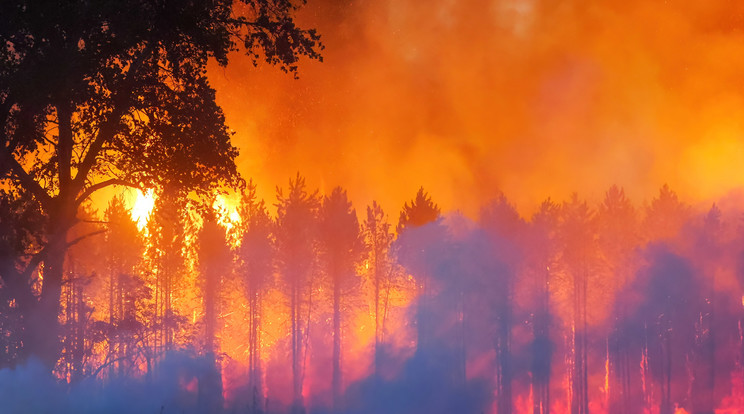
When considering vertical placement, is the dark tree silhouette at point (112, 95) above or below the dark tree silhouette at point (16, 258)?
above

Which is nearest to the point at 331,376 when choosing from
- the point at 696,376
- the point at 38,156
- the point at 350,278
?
the point at 350,278

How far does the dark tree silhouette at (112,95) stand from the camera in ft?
35.8

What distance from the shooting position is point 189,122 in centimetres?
1253

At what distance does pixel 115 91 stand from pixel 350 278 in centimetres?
5013

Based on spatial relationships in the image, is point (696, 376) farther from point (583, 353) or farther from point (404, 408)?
point (404, 408)

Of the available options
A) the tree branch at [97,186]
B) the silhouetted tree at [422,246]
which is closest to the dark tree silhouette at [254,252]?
the silhouetted tree at [422,246]

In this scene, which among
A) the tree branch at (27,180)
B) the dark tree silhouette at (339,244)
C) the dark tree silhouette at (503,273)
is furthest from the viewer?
the dark tree silhouette at (503,273)

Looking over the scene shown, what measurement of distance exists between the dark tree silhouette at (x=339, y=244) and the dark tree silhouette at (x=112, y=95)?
47.5 meters

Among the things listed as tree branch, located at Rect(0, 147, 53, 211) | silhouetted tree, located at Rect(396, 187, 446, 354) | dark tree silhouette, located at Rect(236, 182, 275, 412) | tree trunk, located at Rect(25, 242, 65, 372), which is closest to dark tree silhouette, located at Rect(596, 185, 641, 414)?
silhouetted tree, located at Rect(396, 187, 446, 354)

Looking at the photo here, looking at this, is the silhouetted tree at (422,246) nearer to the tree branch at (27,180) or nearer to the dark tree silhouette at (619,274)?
the dark tree silhouette at (619,274)

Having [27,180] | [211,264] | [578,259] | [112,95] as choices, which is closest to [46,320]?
[27,180]

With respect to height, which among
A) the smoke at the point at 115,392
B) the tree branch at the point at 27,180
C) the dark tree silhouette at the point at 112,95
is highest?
the dark tree silhouette at the point at 112,95

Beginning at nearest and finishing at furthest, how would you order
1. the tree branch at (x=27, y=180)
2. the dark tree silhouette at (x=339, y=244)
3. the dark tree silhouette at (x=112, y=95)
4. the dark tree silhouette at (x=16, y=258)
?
the dark tree silhouette at (x=112, y=95) → the tree branch at (x=27, y=180) → the dark tree silhouette at (x=16, y=258) → the dark tree silhouette at (x=339, y=244)


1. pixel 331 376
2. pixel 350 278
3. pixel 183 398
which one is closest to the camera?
pixel 183 398
